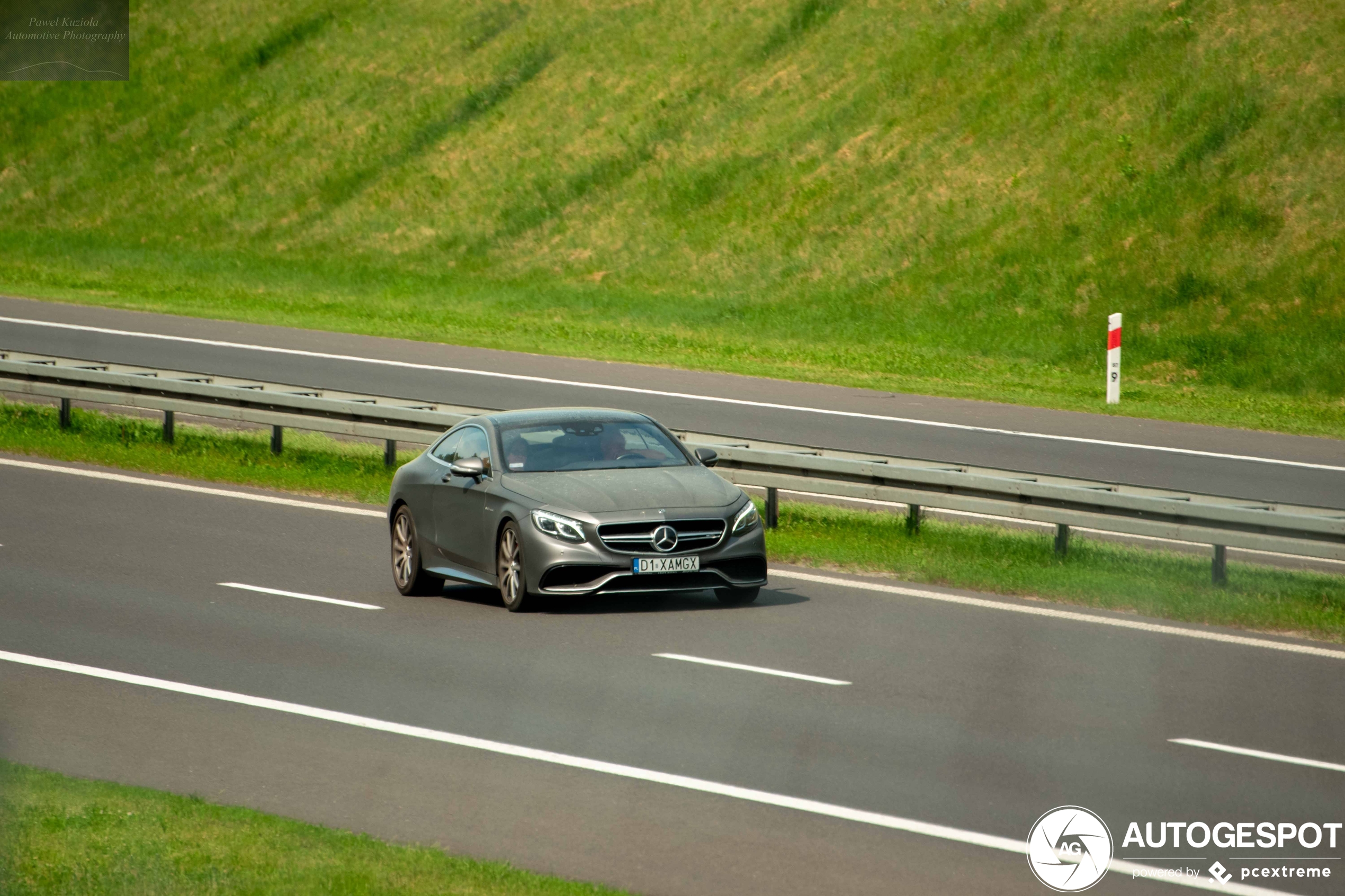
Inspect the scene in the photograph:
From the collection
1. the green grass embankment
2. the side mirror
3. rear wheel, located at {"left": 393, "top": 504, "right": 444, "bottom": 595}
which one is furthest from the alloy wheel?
the green grass embankment

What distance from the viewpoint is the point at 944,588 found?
13.9m

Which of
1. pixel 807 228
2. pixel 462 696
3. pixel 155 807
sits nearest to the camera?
pixel 155 807

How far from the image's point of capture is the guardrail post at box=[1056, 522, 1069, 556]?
1485 centimetres

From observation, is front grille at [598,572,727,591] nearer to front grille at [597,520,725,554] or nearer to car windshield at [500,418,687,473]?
front grille at [597,520,725,554]

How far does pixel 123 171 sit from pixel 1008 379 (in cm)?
2914

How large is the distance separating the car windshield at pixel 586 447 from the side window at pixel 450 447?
0.51 meters

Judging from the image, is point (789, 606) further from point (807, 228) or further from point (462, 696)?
point (807, 228)

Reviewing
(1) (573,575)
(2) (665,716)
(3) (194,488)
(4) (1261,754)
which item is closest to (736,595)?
(1) (573,575)

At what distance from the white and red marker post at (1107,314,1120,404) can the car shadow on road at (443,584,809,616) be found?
522 inches

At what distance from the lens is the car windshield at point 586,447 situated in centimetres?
1338

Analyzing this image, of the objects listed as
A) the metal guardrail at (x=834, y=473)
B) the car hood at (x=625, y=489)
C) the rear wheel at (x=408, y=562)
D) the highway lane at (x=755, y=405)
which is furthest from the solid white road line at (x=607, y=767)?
the highway lane at (x=755, y=405)

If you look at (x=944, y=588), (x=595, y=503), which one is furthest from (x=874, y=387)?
(x=595, y=503)

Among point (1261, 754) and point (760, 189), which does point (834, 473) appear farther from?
point (760, 189)

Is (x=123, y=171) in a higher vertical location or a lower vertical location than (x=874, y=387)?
higher
